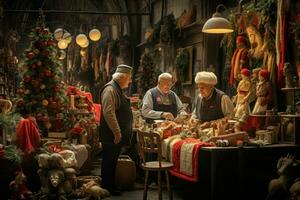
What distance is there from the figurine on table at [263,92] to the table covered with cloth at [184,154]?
A: 1070mm

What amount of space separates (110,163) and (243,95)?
7.36 ft

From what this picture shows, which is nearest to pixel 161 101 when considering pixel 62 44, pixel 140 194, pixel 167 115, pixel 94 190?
pixel 167 115

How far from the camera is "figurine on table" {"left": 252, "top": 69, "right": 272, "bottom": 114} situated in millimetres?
6582

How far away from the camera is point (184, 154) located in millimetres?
6023

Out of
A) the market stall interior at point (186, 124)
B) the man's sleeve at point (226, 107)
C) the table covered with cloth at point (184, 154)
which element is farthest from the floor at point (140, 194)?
the man's sleeve at point (226, 107)

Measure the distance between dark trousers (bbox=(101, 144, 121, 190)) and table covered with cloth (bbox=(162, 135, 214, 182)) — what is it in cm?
94

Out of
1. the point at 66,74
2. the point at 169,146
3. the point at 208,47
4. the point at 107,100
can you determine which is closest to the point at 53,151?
the point at 107,100

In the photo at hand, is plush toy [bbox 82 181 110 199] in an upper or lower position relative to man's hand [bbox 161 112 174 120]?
lower

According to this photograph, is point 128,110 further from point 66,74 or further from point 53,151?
point 66,74

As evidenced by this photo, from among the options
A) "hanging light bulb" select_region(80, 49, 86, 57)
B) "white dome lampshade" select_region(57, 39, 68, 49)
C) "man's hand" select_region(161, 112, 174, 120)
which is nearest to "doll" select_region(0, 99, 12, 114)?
"man's hand" select_region(161, 112, 174, 120)

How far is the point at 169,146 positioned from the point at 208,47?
145 inches

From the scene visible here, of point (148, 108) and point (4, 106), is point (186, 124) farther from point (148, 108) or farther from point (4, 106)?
point (4, 106)

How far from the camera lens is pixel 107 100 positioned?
7.28 metres

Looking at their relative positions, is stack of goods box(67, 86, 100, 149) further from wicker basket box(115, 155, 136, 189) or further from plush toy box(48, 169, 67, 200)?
plush toy box(48, 169, 67, 200)
